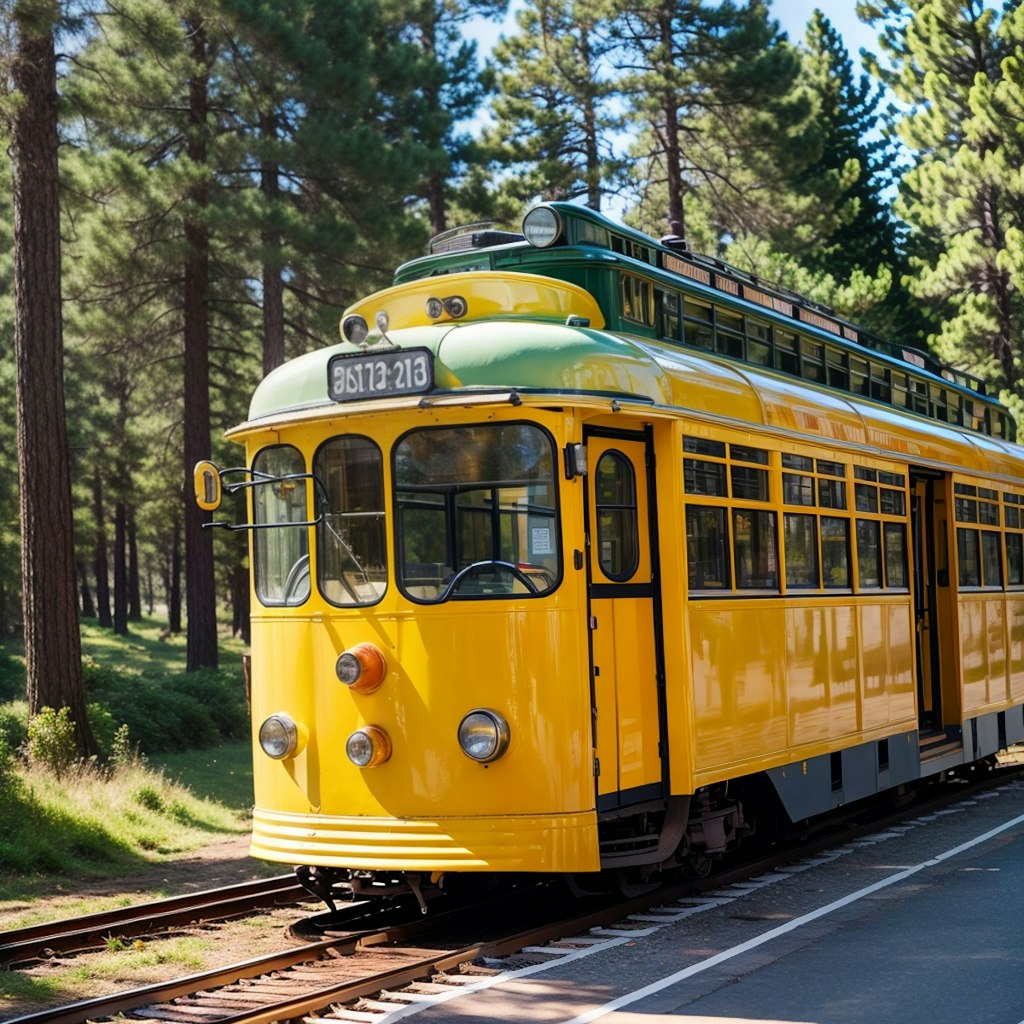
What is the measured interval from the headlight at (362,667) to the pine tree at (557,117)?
77.4 feet

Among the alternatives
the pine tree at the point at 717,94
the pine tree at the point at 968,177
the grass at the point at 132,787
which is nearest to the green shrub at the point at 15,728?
the grass at the point at 132,787

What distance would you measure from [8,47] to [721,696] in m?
9.69

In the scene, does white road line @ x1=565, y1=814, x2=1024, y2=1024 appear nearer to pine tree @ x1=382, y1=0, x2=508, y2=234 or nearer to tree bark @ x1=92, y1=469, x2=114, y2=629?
pine tree @ x1=382, y1=0, x2=508, y2=234

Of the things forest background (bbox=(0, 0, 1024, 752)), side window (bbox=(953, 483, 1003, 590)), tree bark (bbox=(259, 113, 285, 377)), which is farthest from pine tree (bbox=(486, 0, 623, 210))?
side window (bbox=(953, 483, 1003, 590))

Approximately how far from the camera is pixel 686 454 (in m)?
8.80

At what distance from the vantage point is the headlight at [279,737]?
837cm

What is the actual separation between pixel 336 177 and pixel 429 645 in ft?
55.6

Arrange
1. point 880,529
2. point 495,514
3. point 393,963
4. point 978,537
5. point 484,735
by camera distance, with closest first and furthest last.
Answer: point 393,963, point 484,735, point 495,514, point 880,529, point 978,537

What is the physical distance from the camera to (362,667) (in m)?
8.06

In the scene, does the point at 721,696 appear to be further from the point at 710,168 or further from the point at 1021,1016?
the point at 710,168

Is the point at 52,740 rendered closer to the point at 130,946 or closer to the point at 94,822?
the point at 94,822

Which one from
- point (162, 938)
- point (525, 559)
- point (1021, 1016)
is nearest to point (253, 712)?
point (162, 938)

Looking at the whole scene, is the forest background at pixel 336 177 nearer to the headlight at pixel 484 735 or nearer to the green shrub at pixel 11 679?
the green shrub at pixel 11 679

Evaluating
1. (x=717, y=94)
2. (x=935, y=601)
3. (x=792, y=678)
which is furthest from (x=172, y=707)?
(x=717, y=94)
